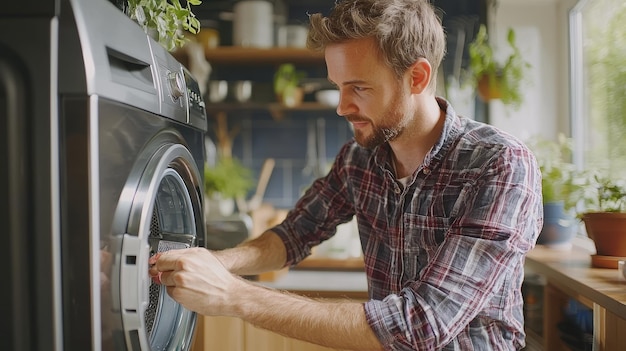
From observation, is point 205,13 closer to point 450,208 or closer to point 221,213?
point 221,213

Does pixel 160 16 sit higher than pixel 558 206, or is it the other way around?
pixel 160 16

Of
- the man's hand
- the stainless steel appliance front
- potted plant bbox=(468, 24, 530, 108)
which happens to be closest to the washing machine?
the stainless steel appliance front

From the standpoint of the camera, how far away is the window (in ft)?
6.79

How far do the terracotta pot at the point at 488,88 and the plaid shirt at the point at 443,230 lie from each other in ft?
4.08

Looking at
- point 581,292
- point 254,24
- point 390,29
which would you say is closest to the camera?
point 390,29

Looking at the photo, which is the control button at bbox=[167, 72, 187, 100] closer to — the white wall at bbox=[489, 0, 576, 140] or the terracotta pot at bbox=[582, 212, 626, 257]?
the terracotta pot at bbox=[582, 212, 626, 257]

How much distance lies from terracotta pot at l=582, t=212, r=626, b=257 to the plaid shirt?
0.39 meters

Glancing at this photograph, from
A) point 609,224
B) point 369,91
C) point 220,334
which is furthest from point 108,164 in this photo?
point 609,224

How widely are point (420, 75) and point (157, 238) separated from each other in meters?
0.63

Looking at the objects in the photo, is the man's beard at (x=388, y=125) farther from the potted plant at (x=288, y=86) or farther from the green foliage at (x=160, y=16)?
the potted plant at (x=288, y=86)

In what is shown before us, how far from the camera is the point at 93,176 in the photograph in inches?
30.9

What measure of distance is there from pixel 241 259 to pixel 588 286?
0.77m

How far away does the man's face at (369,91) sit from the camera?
4.25 feet

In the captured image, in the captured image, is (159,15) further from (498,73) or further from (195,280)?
(498,73)
